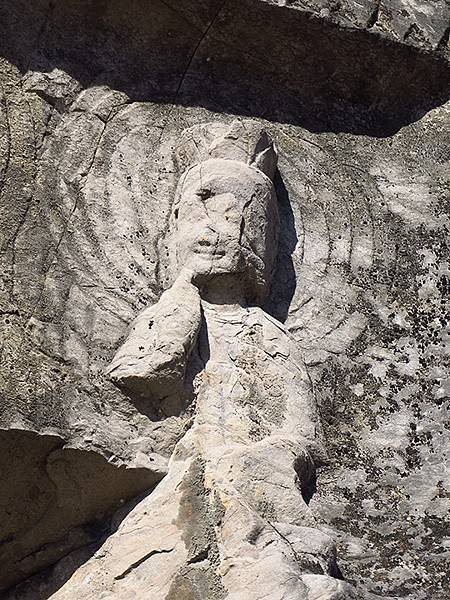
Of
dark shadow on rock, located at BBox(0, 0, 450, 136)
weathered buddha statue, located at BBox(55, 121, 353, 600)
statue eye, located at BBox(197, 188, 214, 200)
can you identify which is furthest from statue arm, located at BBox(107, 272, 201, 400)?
dark shadow on rock, located at BBox(0, 0, 450, 136)

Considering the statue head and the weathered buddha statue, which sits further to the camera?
the statue head

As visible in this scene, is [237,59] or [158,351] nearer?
[158,351]

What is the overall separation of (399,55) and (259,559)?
2.68 meters

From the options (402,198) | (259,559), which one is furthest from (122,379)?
(402,198)

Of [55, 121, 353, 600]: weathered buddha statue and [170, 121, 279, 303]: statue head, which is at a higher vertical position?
[170, 121, 279, 303]: statue head

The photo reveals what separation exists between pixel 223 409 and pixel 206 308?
1.47ft

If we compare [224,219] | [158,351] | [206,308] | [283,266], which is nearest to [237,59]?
[283,266]

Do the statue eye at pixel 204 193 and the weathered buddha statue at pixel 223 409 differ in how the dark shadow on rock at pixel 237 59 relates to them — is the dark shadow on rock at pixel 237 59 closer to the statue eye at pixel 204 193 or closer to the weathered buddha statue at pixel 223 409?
the weathered buddha statue at pixel 223 409

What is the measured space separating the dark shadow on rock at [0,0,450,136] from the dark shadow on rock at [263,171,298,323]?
423 millimetres

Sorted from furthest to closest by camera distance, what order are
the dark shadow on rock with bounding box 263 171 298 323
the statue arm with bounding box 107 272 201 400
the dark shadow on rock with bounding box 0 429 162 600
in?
the dark shadow on rock with bounding box 263 171 298 323
the statue arm with bounding box 107 272 201 400
the dark shadow on rock with bounding box 0 429 162 600

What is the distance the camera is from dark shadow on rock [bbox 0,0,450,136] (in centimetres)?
623

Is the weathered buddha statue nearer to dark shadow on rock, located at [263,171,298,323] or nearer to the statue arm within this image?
the statue arm

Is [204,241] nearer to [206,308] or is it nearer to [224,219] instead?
[224,219]

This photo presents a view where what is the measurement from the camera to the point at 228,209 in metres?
5.78
